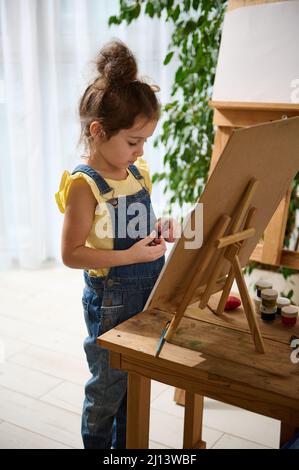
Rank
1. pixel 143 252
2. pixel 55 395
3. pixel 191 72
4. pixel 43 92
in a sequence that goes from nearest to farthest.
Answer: pixel 143 252 < pixel 55 395 < pixel 191 72 < pixel 43 92

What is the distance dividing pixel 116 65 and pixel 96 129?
0.17m

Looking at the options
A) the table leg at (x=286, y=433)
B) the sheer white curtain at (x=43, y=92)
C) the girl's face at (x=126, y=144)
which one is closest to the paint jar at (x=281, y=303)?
the table leg at (x=286, y=433)

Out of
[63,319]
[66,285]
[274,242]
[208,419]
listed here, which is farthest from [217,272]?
[66,285]

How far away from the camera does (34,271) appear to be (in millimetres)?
3629

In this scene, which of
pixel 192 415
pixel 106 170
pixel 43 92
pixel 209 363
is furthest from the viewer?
pixel 43 92

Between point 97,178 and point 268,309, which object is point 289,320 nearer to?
point 268,309

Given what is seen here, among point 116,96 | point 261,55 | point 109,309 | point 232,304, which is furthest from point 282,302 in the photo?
point 261,55

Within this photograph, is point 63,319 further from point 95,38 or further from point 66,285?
point 95,38

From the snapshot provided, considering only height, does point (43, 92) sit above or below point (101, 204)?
above

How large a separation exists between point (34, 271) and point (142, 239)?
218 cm

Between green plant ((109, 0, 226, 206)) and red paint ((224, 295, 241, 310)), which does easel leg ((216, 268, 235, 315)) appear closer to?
red paint ((224, 295, 241, 310))

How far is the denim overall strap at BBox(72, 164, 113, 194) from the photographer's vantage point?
153 cm

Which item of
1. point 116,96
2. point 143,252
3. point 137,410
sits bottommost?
point 137,410

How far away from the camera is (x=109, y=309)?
1.55 metres
